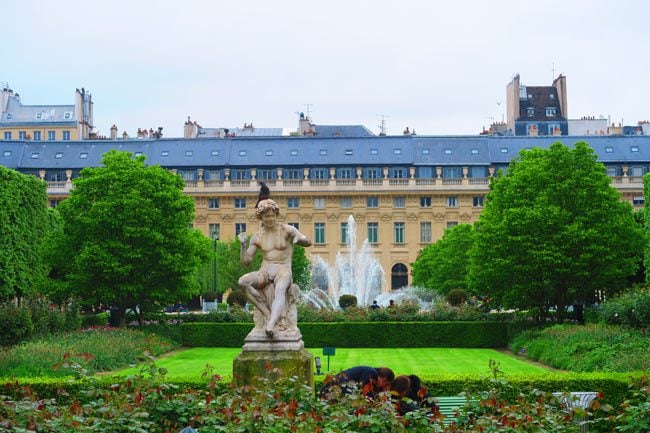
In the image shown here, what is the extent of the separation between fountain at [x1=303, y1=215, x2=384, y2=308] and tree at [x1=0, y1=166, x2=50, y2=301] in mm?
19511

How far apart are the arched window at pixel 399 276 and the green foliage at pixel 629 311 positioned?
4975 centimetres

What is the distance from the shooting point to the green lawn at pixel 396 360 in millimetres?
26266

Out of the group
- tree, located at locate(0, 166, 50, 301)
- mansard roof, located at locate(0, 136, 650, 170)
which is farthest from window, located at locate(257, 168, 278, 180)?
tree, located at locate(0, 166, 50, 301)

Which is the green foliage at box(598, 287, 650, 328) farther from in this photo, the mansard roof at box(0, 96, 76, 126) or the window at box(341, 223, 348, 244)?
the mansard roof at box(0, 96, 76, 126)

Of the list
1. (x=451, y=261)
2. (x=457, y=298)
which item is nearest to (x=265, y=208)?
(x=457, y=298)

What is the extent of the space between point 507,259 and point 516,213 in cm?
164

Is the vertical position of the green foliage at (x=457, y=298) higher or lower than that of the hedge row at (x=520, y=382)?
higher

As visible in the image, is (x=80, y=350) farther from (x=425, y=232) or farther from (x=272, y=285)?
(x=425, y=232)

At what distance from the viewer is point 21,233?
3647cm

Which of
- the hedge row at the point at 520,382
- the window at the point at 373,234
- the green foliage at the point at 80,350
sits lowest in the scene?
the hedge row at the point at 520,382

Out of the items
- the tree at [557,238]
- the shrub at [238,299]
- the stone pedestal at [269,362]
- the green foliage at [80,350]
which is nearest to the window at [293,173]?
the shrub at [238,299]

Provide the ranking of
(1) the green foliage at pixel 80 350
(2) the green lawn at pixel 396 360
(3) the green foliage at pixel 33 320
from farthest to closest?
(3) the green foliage at pixel 33 320
(2) the green lawn at pixel 396 360
(1) the green foliage at pixel 80 350

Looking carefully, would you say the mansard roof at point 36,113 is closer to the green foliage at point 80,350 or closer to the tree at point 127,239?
the tree at point 127,239

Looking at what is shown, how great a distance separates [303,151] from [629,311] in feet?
175
